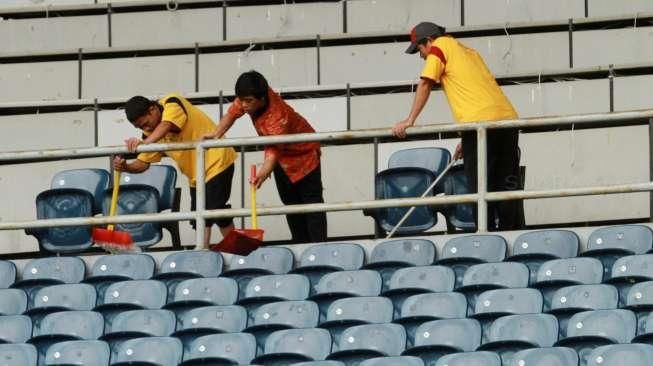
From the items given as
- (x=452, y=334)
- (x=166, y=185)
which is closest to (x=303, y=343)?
(x=452, y=334)

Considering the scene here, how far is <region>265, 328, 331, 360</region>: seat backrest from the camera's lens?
11.1 metres

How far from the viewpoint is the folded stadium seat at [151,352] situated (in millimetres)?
11320

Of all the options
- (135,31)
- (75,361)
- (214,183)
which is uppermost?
(135,31)

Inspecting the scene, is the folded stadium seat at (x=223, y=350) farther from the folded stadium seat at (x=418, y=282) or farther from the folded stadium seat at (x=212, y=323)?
the folded stadium seat at (x=418, y=282)

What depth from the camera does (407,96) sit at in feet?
51.5

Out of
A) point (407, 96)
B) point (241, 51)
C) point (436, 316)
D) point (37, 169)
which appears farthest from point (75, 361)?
point (241, 51)

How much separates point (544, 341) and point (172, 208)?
3.30 metres

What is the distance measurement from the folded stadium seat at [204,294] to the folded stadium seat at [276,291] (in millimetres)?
76

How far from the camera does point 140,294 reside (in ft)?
39.7

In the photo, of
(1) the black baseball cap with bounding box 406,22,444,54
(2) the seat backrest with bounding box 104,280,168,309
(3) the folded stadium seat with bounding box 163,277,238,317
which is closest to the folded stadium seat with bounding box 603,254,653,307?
(1) the black baseball cap with bounding box 406,22,444,54

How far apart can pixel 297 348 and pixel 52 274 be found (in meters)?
1.98

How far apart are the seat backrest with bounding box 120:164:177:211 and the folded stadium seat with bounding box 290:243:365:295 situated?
141 cm

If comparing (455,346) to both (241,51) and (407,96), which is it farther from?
(241,51)

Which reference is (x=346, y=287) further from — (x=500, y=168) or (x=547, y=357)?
(x=547, y=357)
